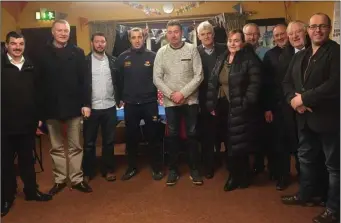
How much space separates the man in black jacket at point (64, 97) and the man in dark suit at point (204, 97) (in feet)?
3.34

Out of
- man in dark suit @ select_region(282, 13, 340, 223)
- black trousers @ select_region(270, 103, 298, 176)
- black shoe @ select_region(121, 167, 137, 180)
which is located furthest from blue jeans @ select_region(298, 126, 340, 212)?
black shoe @ select_region(121, 167, 137, 180)

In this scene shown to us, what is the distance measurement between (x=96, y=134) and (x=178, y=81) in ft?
2.92

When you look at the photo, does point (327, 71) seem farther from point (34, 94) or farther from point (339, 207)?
point (34, 94)

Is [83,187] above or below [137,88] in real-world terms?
below

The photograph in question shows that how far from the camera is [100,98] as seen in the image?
3104 millimetres

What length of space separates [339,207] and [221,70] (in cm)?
135

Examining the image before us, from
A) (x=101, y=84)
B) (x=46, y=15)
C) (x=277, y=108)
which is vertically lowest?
(x=277, y=108)

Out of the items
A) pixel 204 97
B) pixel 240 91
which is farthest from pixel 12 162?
pixel 240 91

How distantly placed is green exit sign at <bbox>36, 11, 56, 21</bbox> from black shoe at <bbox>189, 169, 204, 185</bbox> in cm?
444

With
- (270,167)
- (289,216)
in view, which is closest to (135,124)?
(270,167)

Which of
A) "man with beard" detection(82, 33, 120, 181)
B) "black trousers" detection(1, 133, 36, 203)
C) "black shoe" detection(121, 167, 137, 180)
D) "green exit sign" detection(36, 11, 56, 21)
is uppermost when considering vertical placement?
"green exit sign" detection(36, 11, 56, 21)

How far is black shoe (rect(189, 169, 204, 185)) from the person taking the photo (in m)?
3.12

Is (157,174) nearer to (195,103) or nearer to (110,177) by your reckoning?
(110,177)

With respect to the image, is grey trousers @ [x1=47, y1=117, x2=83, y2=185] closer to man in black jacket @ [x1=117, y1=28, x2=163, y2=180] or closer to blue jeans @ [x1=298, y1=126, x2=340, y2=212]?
man in black jacket @ [x1=117, y1=28, x2=163, y2=180]
